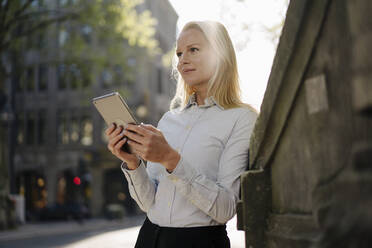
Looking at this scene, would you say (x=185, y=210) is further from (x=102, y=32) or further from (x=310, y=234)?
(x=102, y=32)

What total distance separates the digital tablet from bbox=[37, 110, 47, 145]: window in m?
29.6

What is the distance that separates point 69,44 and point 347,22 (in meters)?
17.6

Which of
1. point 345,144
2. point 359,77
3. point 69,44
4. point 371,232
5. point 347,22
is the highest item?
point 69,44

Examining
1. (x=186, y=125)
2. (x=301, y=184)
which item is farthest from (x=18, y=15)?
(x=301, y=184)

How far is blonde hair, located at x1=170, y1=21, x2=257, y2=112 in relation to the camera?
86.4 inches

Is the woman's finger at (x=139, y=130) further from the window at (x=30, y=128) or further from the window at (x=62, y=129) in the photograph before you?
the window at (x=30, y=128)

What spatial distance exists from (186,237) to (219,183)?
264 millimetres

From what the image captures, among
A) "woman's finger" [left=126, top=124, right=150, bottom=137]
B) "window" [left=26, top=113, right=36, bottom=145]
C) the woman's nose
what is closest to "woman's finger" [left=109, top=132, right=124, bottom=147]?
"woman's finger" [left=126, top=124, right=150, bottom=137]

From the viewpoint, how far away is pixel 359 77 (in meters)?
0.97

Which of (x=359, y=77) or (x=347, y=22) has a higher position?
(x=347, y=22)

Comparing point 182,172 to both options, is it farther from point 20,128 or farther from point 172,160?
point 20,128

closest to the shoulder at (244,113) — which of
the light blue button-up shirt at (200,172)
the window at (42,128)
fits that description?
the light blue button-up shirt at (200,172)

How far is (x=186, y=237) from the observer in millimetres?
1937

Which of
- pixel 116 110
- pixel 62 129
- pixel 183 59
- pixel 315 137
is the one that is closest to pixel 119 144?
pixel 116 110
